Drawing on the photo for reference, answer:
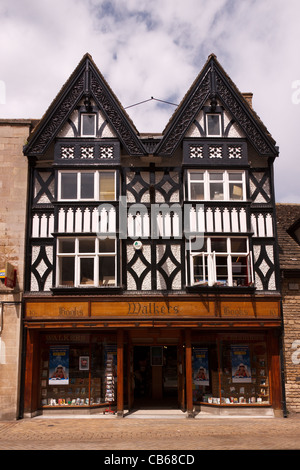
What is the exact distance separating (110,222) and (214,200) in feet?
12.4

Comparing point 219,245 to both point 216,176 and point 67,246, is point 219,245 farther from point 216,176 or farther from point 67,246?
point 67,246

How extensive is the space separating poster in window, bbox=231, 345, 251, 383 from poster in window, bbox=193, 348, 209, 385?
0.93 metres

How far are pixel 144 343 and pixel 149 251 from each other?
3.40 m

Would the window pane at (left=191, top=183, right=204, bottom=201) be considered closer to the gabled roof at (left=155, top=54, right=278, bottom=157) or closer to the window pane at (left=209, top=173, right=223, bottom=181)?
the window pane at (left=209, top=173, right=223, bottom=181)

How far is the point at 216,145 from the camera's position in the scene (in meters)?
16.8

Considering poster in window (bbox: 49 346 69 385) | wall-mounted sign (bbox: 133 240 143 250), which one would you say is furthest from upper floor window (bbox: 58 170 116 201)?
poster in window (bbox: 49 346 69 385)

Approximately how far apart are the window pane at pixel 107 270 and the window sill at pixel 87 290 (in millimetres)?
347

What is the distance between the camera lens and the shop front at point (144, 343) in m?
15.5

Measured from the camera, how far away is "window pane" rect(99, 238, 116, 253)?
53.0 ft

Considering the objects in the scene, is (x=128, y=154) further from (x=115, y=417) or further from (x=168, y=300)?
(x=115, y=417)

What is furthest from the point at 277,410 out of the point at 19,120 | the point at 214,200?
the point at 19,120

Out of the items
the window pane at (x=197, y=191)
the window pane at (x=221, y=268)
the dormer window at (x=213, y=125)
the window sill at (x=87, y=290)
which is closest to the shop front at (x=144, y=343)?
the window sill at (x=87, y=290)

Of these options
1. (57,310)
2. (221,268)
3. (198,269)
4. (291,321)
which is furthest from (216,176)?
(57,310)

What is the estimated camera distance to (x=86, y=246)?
53.2 ft
